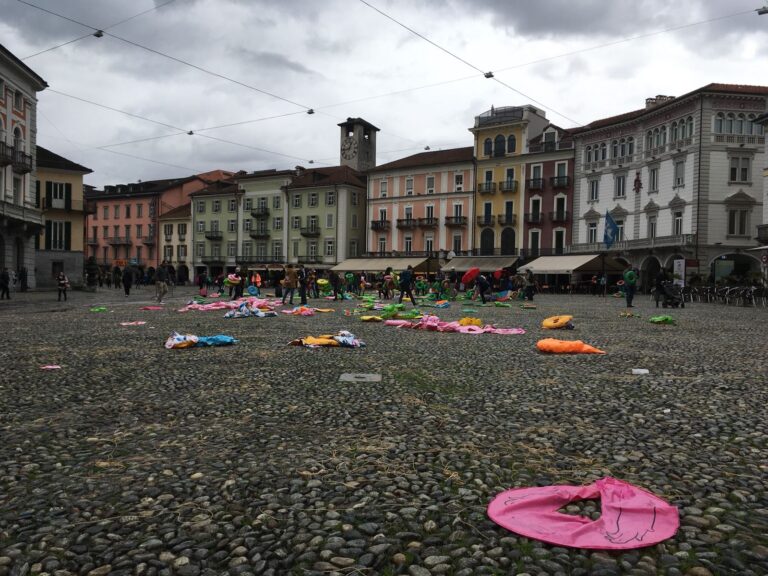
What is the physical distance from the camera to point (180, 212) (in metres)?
83.8

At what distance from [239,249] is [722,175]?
5624cm

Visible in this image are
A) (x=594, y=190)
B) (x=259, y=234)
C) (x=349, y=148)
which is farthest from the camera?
(x=349, y=148)

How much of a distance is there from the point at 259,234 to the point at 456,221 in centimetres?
2693

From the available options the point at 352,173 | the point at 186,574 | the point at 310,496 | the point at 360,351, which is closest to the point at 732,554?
the point at 310,496

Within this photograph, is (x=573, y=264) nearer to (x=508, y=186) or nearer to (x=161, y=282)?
(x=508, y=186)

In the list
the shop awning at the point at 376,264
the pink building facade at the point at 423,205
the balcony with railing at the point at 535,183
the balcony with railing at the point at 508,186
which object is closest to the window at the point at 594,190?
the balcony with railing at the point at 535,183

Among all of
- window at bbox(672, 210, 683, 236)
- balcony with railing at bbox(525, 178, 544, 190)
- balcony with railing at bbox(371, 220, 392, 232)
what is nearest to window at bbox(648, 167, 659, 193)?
window at bbox(672, 210, 683, 236)

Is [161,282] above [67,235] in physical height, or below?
below

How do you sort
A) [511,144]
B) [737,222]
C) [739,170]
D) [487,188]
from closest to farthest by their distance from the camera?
[737,222]
[739,170]
[511,144]
[487,188]

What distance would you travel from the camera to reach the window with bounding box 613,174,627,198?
53.3 m

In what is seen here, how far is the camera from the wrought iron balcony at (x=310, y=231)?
236 feet

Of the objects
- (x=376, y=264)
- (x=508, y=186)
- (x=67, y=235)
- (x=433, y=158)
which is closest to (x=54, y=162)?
(x=67, y=235)

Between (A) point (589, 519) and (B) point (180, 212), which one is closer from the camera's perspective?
(A) point (589, 519)

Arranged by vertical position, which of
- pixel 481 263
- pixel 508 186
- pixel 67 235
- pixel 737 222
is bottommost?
pixel 481 263
